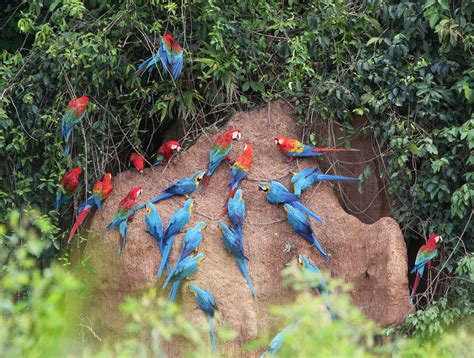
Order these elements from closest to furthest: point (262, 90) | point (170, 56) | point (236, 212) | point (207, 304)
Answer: point (207, 304)
point (236, 212)
point (170, 56)
point (262, 90)

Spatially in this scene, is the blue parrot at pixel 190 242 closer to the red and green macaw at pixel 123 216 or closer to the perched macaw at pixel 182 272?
the perched macaw at pixel 182 272

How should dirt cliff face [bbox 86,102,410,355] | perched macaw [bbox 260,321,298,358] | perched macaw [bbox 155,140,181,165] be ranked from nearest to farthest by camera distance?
perched macaw [bbox 260,321,298,358] < dirt cliff face [bbox 86,102,410,355] < perched macaw [bbox 155,140,181,165]

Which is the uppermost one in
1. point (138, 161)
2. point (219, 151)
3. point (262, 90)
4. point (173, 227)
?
point (262, 90)

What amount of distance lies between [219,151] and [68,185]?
113 centimetres

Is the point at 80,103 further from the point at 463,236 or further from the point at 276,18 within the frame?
the point at 463,236

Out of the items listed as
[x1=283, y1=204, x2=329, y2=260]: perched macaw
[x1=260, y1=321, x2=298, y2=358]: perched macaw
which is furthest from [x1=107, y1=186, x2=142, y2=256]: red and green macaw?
[x1=260, y1=321, x2=298, y2=358]: perched macaw

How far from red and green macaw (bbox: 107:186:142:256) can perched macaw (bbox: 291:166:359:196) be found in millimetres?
1107

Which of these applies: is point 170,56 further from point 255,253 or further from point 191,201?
point 255,253

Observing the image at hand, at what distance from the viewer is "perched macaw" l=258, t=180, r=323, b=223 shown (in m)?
6.03

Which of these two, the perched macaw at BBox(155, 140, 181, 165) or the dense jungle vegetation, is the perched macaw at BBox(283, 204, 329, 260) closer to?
the dense jungle vegetation

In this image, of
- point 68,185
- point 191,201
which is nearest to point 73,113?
point 68,185

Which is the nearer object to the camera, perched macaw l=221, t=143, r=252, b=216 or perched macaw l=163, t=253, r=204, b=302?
perched macaw l=163, t=253, r=204, b=302

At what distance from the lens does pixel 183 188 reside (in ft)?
20.3

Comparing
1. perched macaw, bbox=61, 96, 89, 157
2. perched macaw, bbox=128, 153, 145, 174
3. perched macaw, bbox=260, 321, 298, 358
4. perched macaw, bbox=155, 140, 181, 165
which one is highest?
perched macaw, bbox=61, 96, 89, 157
